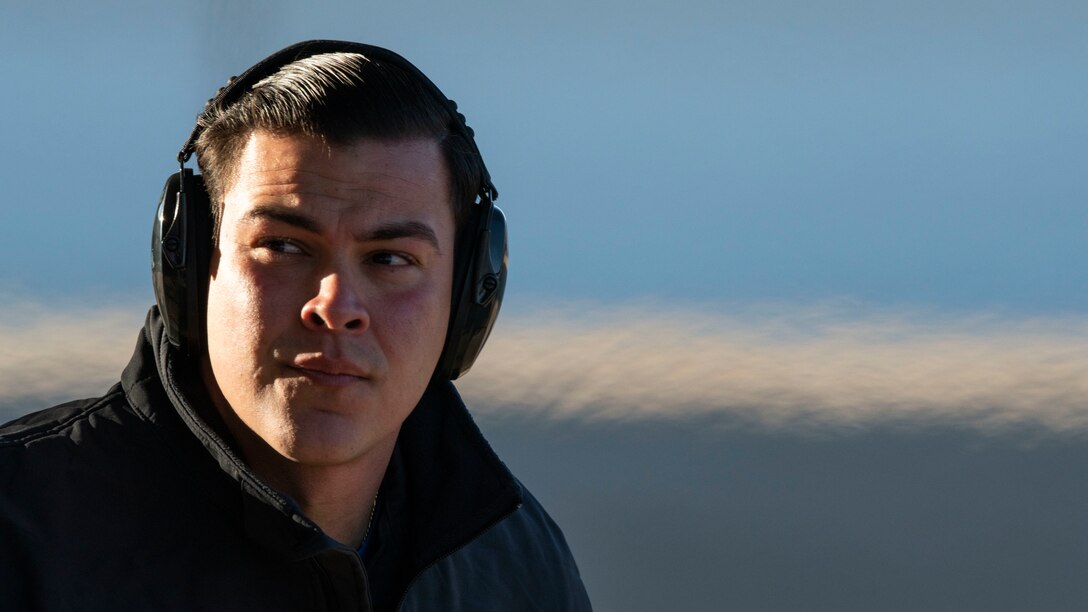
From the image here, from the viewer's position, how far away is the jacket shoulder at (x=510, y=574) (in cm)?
146

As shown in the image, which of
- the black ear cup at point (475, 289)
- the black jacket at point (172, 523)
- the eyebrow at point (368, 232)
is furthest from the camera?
the black ear cup at point (475, 289)

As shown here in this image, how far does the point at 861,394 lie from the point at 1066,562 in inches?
29.1

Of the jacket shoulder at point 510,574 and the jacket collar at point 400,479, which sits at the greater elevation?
the jacket collar at point 400,479

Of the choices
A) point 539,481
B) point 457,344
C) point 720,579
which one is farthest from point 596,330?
point 457,344

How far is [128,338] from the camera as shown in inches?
148

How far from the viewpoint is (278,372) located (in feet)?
4.08

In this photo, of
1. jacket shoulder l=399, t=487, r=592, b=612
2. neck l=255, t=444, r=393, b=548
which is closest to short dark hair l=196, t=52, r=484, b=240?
neck l=255, t=444, r=393, b=548

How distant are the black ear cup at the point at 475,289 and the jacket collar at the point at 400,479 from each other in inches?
3.8

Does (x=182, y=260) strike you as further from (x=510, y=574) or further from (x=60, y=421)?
(x=510, y=574)

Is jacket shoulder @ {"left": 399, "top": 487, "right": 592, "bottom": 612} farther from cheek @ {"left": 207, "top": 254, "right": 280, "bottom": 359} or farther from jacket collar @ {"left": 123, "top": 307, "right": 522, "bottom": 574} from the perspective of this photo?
cheek @ {"left": 207, "top": 254, "right": 280, "bottom": 359}

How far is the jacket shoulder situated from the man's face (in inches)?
9.6

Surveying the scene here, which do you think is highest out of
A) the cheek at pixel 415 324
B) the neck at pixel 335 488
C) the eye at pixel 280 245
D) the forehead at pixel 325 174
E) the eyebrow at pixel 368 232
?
the forehead at pixel 325 174

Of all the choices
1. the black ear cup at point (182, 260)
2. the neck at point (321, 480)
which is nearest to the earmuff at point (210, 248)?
the black ear cup at point (182, 260)

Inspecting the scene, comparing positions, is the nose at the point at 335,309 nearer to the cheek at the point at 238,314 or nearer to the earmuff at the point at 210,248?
the cheek at the point at 238,314
